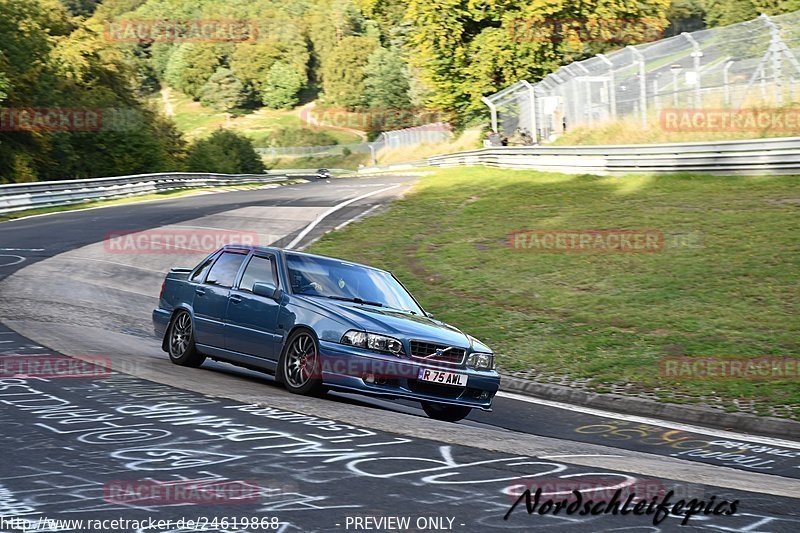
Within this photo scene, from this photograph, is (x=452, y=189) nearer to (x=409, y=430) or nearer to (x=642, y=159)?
(x=642, y=159)

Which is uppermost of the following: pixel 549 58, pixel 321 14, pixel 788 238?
pixel 321 14

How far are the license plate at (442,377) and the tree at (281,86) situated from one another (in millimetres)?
146000

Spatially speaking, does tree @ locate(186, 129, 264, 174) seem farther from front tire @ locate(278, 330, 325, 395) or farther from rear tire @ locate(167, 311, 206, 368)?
front tire @ locate(278, 330, 325, 395)

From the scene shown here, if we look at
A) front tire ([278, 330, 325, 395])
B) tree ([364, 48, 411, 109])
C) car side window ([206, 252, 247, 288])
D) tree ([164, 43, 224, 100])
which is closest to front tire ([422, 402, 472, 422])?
front tire ([278, 330, 325, 395])

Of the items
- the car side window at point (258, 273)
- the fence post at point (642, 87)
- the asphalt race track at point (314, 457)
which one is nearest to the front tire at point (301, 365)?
the asphalt race track at point (314, 457)

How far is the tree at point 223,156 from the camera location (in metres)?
71.9

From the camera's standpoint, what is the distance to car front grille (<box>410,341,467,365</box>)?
9734 millimetres

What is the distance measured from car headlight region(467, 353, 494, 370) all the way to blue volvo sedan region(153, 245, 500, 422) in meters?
0.01

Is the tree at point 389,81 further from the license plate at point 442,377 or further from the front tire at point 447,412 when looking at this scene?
the license plate at point 442,377

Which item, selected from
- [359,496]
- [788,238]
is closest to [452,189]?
[788,238]

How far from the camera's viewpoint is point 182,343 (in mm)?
12000

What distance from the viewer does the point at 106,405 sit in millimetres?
8578

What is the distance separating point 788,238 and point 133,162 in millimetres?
43150

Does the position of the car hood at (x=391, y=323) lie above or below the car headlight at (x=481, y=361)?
above
